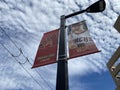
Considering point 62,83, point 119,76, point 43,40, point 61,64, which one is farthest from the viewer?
point 119,76

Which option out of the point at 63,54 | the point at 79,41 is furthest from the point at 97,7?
the point at 63,54

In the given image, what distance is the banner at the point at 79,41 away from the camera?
5.92m

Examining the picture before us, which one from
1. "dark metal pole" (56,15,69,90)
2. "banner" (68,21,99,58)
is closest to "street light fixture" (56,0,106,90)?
"dark metal pole" (56,15,69,90)

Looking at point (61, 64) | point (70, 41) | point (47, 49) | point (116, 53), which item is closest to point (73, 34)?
point (70, 41)

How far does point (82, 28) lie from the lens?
6.74m

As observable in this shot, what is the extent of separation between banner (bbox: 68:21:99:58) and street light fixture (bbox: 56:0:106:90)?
9.2 inches

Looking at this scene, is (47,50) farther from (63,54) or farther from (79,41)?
(79,41)

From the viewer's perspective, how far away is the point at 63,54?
19.2ft

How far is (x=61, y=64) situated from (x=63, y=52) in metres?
0.43

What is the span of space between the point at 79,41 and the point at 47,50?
1014mm

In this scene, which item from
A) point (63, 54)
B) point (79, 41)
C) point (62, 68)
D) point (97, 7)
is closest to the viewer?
point (62, 68)

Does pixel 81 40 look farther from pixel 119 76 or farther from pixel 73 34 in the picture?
pixel 119 76

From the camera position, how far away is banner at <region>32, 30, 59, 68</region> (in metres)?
6.15

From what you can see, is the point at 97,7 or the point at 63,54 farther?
the point at 97,7
